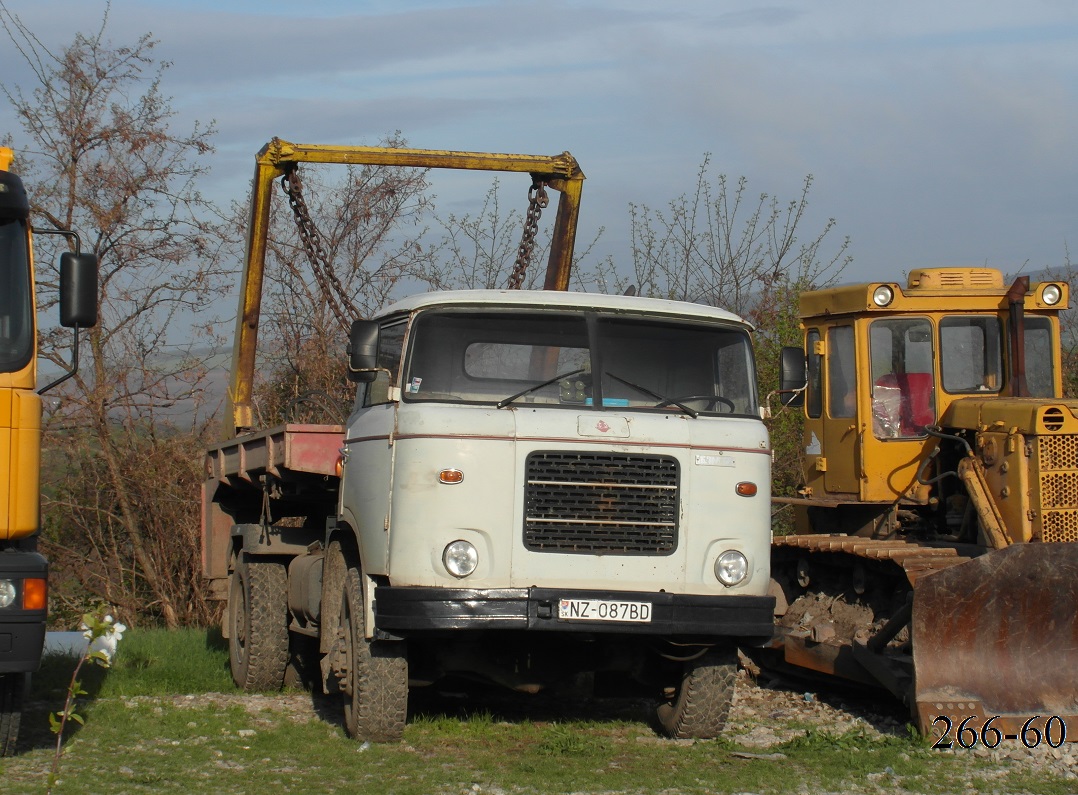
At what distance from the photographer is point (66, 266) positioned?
707 cm

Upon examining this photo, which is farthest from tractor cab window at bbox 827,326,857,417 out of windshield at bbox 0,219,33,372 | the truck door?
windshield at bbox 0,219,33,372

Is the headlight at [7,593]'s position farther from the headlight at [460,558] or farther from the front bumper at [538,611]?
the headlight at [460,558]

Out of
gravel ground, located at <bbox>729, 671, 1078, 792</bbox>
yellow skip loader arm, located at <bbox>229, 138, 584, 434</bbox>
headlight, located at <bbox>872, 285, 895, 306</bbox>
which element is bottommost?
gravel ground, located at <bbox>729, 671, 1078, 792</bbox>

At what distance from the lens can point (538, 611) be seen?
678 cm

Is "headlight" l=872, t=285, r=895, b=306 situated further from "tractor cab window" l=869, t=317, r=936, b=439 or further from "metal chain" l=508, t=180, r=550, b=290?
"metal chain" l=508, t=180, r=550, b=290

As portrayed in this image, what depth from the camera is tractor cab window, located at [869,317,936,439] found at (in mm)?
9617

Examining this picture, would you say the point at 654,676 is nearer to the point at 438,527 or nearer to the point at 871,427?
the point at 438,527

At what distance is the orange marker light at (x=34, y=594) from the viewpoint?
6.17 metres

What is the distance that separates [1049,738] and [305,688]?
5306mm

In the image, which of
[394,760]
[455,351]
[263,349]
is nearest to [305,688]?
[394,760]

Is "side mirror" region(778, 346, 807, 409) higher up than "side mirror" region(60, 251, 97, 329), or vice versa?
"side mirror" region(60, 251, 97, 329)

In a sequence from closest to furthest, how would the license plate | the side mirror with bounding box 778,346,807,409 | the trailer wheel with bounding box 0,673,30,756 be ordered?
the trailer wheel with bounding box 0,673,30,756 < the license plate < the side mirror with bounding box 778,346,807,409

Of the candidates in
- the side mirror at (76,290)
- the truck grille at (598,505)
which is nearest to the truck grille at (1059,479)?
the truck grille at (598,505)

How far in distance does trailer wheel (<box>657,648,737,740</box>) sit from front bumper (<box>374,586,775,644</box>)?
1.85 feet
